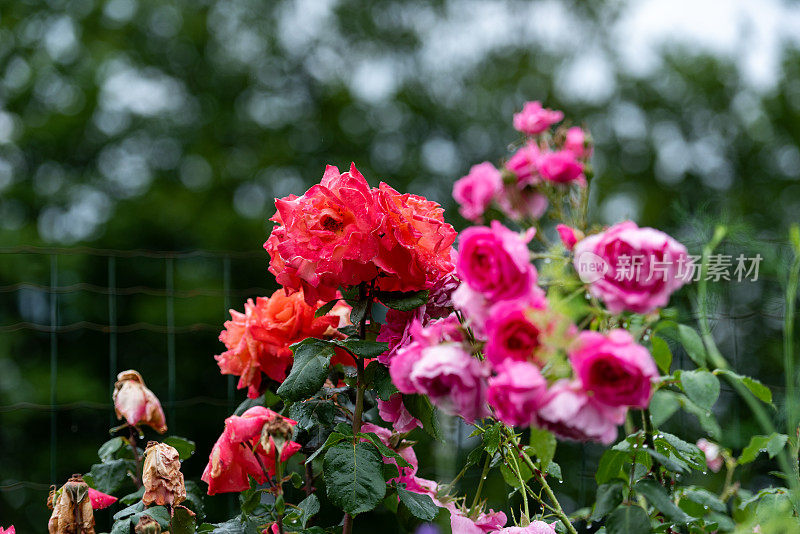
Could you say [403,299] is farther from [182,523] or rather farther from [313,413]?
[182,523]

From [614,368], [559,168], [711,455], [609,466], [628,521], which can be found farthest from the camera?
[711,455]

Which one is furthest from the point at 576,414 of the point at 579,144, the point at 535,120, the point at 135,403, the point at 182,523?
the point at 535,120

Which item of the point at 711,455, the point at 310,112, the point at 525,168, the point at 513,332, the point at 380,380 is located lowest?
the point at 711,455

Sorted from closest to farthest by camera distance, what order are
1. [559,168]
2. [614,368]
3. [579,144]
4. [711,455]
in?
[614,368], [559,168], [579,144], [711,455]

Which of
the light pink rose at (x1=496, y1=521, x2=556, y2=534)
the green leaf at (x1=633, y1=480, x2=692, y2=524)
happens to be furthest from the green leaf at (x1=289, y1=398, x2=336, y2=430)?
the green leaf at (x1=633, y1=480, x2=692, y2=524)

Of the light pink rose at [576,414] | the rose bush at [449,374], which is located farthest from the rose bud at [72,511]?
the light pink rose at [576,414]

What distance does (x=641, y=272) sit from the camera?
0.51m

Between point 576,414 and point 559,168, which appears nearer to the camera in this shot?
point 576,414

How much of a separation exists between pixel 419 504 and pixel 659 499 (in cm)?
23

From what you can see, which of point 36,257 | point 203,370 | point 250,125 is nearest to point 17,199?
point 36,257

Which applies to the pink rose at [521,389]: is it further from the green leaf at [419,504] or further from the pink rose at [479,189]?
the pink rose at [479,189]

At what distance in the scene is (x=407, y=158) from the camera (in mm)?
7664

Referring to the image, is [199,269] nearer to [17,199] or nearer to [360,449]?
[17,199]

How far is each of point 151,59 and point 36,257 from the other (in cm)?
268
